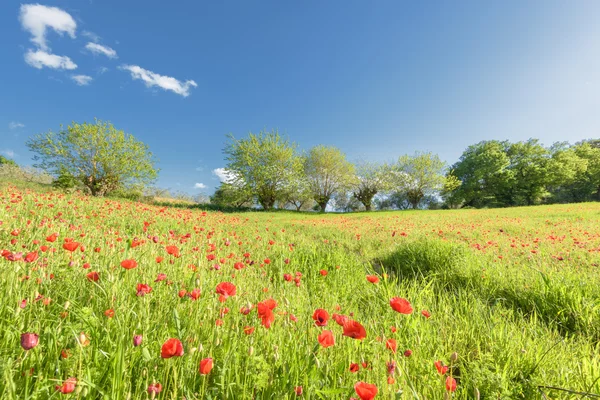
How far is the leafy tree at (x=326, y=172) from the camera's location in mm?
37312

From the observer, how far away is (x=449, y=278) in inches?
176

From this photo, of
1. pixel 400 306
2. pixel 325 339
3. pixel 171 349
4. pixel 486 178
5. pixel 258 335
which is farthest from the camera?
pixel 486 178

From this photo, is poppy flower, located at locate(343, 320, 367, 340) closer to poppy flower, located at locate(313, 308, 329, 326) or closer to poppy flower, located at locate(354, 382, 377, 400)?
poppy flower, located at locate(313, 308, 329, 326)

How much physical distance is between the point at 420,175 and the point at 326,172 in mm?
18530

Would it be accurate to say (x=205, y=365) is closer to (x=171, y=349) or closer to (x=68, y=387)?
(x=171, y=349)

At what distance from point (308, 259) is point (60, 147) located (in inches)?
1036

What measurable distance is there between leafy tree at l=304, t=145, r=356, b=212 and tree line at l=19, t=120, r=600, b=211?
0.16 metres

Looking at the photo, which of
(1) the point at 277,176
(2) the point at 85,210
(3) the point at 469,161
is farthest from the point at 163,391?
(3) the point at 469,161

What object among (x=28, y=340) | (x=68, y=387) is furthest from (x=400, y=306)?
(x=28, y=340)

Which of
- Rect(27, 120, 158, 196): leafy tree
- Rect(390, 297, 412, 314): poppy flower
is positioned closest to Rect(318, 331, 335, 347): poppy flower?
Rect(390, 297, 412, 314): poppy flower

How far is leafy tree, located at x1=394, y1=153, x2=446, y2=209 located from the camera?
136 feet

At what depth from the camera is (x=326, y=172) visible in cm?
3744

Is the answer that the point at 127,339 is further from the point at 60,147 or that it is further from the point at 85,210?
the point at 60,147

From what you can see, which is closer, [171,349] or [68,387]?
[68,387]
